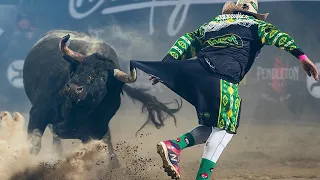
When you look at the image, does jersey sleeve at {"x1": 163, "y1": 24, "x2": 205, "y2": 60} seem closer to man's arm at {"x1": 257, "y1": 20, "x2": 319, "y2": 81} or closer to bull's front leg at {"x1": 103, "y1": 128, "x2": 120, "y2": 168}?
man's arm at {"x1": 257, "y1": 20, "x2": 319, "y2": 81}

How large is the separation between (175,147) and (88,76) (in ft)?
7.16

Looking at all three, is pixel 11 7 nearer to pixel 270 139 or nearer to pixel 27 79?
pixel 27 79

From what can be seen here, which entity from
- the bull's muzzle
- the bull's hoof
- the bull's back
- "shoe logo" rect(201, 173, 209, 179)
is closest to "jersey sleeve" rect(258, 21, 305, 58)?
"shoe logo" rect(201, 173, 209, 179)

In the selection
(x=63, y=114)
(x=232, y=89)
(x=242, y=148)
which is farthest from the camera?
(x=242, y=148)

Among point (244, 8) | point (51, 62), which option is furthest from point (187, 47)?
point (51, 62)

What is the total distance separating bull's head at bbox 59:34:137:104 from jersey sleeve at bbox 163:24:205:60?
120 cm

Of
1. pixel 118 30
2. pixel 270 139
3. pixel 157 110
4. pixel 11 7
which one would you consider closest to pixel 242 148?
pixel 270 139

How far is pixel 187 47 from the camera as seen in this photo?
383 cm

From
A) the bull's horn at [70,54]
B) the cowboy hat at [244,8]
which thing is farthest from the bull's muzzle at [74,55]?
the cowboy hat at [244,8]

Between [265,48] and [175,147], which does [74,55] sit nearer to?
[175,147]

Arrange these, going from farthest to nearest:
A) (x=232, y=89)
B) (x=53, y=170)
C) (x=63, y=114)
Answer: (x=63, y=114) → (x=53, y=170) → (x=232, y=89)

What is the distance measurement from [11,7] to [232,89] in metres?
6.50

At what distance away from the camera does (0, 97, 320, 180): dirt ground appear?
199 inches

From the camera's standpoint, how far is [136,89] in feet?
19.3
